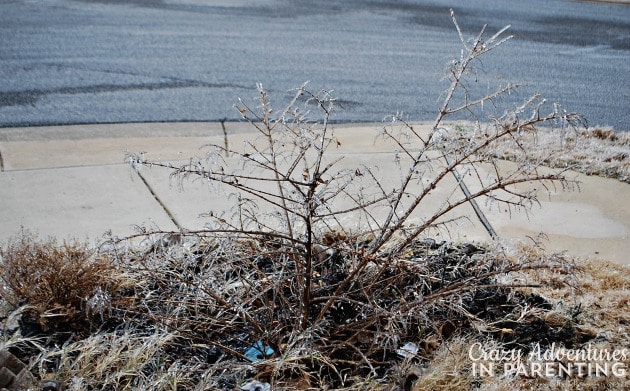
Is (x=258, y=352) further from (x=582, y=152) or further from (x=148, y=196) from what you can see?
(x=582, y=152)

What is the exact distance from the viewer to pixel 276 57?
9.88 meters

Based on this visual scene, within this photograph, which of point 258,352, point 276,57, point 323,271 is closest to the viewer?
point 258,352

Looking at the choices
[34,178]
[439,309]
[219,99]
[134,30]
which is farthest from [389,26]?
[439,309]

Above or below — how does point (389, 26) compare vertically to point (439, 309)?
above

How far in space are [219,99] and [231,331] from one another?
444cm

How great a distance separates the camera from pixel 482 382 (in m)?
A: 3.75

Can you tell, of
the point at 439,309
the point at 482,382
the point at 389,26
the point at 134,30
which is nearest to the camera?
the point at 482,382

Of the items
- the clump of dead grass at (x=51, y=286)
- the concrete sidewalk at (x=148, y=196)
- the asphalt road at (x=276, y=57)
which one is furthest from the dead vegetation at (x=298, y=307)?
the asphalt road at (x=276, y=57)

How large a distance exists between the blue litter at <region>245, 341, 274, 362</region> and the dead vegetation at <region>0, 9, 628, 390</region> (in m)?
0.02

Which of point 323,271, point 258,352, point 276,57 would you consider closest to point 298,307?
point 258,352

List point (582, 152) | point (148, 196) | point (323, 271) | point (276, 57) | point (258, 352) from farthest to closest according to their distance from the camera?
point (276, 57) → point (582, 152) → point (148, 196) → point (323, 271) → point (258, 352)

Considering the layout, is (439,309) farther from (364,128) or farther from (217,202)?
(364,128)

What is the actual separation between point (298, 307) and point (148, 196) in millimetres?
2103

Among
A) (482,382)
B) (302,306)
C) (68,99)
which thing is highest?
(68,99)
